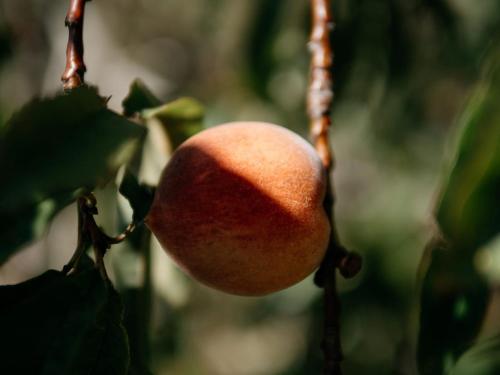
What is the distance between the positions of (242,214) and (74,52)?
265 millimetres

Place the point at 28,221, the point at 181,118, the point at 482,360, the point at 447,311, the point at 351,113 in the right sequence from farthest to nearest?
the point at 351,113, the point at 181,118, the point at 482,360, the point at 447,311, the point at 28,221

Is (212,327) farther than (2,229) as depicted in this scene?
Yes

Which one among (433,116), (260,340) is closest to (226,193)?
(433,116)

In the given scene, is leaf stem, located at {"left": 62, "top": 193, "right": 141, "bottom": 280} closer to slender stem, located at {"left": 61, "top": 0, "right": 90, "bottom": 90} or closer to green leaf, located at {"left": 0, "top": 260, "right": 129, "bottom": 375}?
green leaf, located at {"left": 0, "top": 260, "right": 129, "bottom": 375}

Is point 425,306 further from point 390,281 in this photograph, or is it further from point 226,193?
point 390,281

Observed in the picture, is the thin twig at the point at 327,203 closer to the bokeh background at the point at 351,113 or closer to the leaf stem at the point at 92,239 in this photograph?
the bokeh background at the point at 351,113

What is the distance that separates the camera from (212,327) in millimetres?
3543

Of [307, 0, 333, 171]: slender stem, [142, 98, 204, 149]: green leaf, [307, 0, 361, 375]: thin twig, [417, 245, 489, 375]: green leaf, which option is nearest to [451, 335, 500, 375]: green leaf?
[417, 245, 489, 375]: green leaf

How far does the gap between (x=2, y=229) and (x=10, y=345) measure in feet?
0.43

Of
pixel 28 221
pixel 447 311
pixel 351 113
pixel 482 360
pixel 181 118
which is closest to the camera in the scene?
pixel 28 221

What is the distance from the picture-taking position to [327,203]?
37.7 inches

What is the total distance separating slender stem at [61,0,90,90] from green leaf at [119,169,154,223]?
119 millimetres

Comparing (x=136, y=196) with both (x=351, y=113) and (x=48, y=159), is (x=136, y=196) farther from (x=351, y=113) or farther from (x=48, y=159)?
(x=351, y=113)

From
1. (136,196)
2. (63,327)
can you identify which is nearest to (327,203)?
(136,196)
